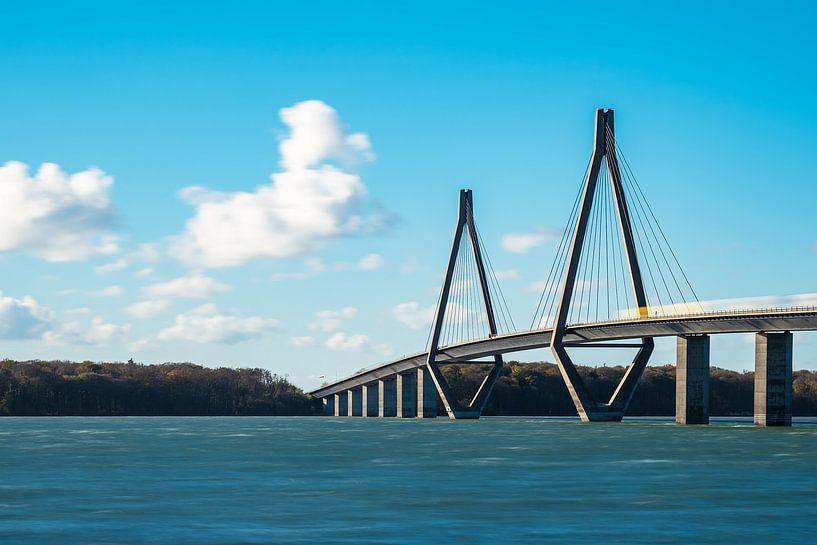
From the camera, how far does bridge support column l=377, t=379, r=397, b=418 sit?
163m

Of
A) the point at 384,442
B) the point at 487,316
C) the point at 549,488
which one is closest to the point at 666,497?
the point at 549,488

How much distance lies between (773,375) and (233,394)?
128 metres

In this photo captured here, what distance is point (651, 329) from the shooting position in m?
91.1

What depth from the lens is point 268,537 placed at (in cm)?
2420

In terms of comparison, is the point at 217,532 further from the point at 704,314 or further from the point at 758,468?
the point at 704,314

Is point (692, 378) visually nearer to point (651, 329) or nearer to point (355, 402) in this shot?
point (651, 329)

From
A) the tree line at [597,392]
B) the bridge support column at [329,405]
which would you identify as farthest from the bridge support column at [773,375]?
the bridge support column at [329,405]

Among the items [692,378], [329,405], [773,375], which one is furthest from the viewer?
[329,405]

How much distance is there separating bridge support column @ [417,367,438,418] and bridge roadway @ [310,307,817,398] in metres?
7.61

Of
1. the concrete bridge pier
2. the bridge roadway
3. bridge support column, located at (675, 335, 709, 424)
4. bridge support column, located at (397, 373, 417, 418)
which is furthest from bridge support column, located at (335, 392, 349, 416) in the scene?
bridge support column, located at (675, 335, 709, 424)

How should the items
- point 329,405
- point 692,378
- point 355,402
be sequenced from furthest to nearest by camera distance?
point 329,405, point 355,402, point 692,378

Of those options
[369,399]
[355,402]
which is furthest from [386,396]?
[355,402]

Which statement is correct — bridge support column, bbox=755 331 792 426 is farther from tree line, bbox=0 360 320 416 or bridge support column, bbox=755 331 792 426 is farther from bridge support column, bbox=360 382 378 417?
tree line, bbox=0 360 320 416

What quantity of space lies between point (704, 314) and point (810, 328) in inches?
333
